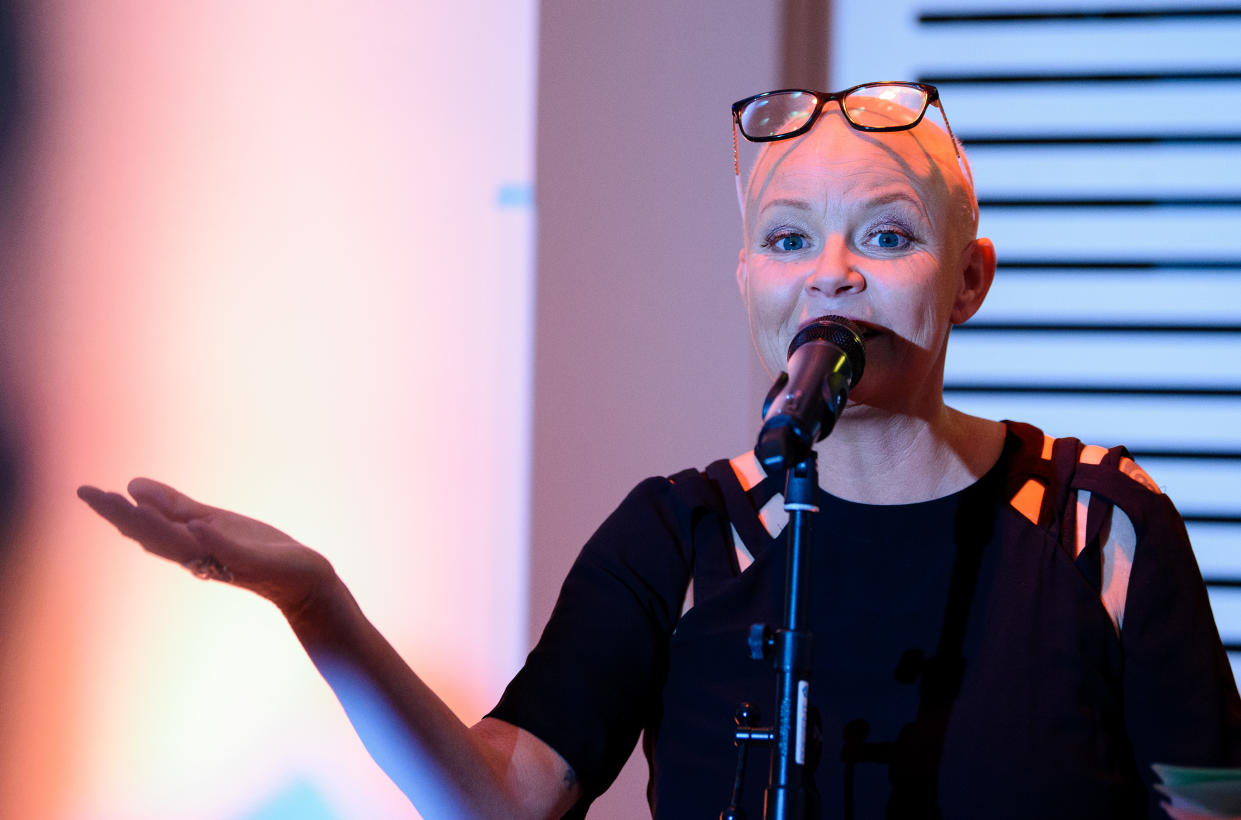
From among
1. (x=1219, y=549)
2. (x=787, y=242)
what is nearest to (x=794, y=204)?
(x=787, y=242)

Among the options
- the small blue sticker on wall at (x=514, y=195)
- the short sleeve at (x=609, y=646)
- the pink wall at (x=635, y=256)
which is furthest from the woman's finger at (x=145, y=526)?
the small blue sticker on wall at (x=514, y=195)

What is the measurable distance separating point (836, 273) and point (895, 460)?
31 cm

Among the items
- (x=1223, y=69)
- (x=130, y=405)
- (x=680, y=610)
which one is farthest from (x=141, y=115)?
(x=1223, y=69)

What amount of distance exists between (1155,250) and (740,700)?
1.57 meters

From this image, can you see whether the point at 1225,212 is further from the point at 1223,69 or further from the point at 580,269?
the point at 580,269

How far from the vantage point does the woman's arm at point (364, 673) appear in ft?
3.77

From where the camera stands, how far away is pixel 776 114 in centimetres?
162

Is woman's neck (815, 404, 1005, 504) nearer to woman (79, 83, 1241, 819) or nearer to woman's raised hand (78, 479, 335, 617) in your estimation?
woman (79, 83, 1241, 819)

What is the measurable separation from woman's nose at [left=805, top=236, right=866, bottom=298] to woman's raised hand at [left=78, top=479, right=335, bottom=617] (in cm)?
72

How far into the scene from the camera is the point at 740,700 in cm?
154

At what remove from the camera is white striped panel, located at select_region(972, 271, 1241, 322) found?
2.46 metres

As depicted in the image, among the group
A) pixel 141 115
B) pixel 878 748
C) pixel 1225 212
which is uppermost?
pixel 141 115

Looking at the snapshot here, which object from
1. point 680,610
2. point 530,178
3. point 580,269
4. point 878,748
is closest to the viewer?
point 878,748

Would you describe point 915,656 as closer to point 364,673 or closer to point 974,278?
point 974,278
